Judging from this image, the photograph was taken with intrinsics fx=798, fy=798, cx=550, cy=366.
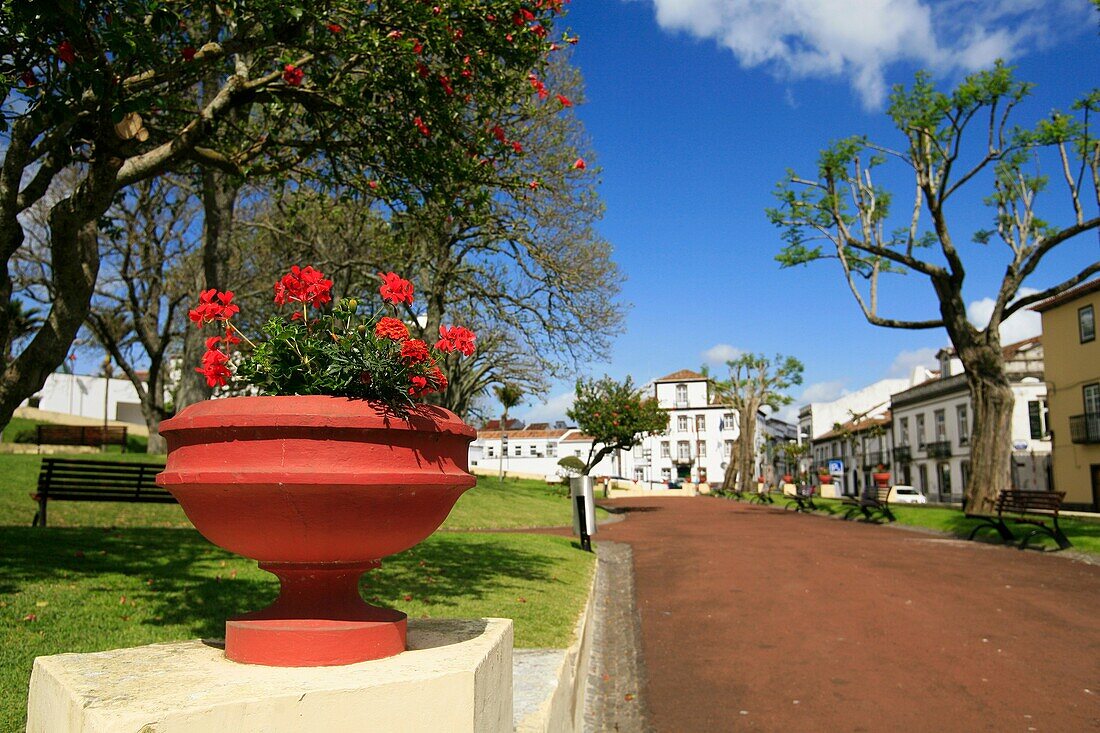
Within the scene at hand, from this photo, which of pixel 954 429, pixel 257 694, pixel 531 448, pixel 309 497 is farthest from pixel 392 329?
pixel 531 448

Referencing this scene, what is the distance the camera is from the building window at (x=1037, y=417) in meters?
45.1

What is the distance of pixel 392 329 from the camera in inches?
98.6

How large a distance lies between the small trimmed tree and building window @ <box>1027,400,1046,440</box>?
2681cm

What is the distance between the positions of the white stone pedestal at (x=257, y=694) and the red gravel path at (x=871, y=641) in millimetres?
3425

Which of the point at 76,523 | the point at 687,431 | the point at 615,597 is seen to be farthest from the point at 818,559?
the point at 687,431

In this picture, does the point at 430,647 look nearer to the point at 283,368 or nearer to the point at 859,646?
the point at 283,368

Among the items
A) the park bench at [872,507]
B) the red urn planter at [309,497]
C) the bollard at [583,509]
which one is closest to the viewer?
the red urn planter at [309,497]

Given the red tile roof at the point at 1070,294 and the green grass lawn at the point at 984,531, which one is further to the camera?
the red tile roof at the point at 1070,294

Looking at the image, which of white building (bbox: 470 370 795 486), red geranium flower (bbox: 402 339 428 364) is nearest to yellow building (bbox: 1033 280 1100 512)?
red geranium flower (bbox: 402 339 428 364)

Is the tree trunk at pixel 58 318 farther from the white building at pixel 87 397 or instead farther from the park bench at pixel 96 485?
the white building at pixel 87 397

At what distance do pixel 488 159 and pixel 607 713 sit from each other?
670 cm

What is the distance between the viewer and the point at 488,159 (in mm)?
9945

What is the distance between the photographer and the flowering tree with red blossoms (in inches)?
246

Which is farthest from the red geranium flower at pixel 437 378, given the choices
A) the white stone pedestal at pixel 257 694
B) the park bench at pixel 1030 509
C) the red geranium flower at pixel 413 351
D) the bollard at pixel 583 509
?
the park bench at pixel 1030 509
